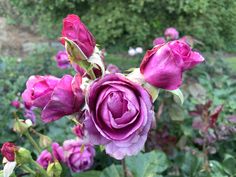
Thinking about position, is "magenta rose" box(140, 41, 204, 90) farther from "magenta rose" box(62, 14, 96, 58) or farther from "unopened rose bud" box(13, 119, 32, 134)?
"unopened rose bud" box(13, 119, 32, 134)

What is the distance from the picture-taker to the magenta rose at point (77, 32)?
68cm

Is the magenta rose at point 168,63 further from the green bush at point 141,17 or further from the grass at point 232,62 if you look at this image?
the grass at point 232,62

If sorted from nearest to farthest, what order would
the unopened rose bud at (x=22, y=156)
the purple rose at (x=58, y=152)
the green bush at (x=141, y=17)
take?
the unopened rose bud at (x=22, y=156) < the purple rose at (x=58, y=152) < the green bush at (x=141, y=17)

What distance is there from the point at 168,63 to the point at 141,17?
90.5 inches

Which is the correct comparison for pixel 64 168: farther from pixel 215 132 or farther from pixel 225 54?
pixel 225 54

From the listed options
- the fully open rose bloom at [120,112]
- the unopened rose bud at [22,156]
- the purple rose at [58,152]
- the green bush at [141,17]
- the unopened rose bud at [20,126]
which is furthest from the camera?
the green bush at [141,17]

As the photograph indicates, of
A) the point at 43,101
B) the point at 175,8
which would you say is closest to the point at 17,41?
the point at 175,8

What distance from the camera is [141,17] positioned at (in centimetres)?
294

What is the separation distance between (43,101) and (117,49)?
2554mm

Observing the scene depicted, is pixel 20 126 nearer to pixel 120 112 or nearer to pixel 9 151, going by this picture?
pixel 9 151

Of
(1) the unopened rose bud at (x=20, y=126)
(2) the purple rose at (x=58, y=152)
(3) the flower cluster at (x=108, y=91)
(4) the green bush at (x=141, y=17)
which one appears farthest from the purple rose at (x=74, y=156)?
(4) the green bush at (x=141, y=17)

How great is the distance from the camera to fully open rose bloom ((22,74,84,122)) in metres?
0.67

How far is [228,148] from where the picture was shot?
180 centimetres

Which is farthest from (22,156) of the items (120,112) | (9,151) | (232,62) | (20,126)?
(232,62)
